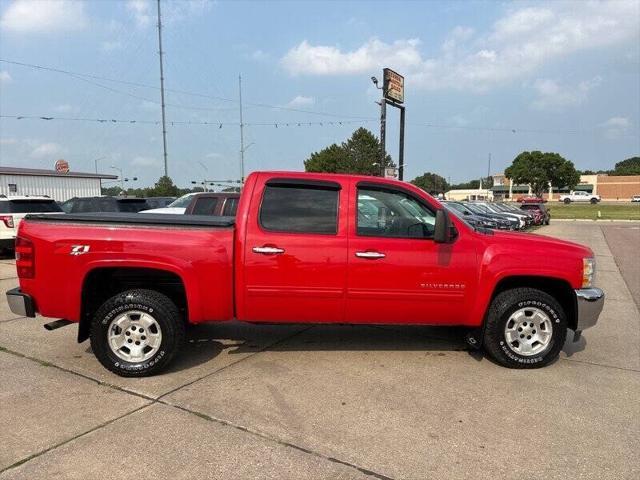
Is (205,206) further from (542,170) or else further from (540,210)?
(542,170)

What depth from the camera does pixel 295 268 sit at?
4.24 meters

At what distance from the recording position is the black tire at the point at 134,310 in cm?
425

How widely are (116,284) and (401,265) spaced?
2738mm

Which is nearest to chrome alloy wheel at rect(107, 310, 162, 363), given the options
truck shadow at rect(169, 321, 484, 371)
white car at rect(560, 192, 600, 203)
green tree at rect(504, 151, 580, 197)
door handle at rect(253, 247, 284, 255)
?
truck shadow at rect(169, 321, 484, 371)

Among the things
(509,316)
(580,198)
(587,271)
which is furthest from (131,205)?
(580,198)

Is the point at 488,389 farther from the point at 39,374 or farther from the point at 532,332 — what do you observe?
the point at 39,374

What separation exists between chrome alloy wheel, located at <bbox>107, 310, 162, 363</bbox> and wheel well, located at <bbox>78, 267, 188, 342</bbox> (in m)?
0.37

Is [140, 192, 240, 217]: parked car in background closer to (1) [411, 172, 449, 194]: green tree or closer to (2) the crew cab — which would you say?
(2) the crew cab

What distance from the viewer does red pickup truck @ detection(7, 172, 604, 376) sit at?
421 centimetres

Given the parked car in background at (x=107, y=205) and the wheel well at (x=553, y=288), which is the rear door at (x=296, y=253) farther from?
the parked car in background at (x=107, y=205)

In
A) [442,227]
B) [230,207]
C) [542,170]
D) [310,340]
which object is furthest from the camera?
[542,170]

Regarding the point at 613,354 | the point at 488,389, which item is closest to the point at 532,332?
the point at 488,389

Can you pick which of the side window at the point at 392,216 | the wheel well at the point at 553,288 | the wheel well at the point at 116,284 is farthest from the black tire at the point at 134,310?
the wheel well at the point at 553,288

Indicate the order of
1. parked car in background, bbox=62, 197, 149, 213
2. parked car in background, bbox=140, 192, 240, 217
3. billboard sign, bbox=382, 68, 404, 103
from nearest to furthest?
parked car in background, bbox=140, 192, 240, 217
parked car in background, bbox=62, 197, 149, 213
billboard sign, bbox=382, 68, 404, 103
